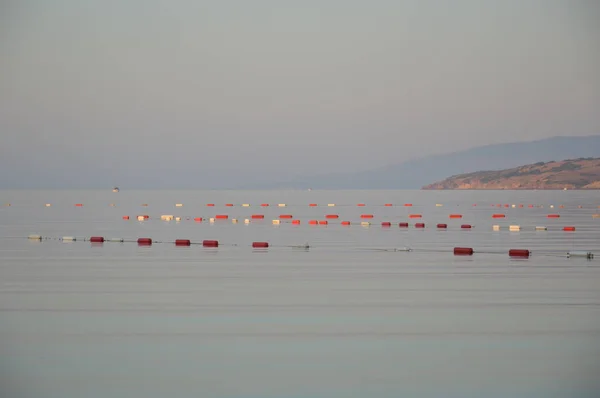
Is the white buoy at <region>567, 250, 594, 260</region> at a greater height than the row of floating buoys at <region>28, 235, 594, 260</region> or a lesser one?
lesser

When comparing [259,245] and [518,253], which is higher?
[259,245]

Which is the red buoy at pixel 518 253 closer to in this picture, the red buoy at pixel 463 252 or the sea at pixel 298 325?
the sea at pixel 298 325

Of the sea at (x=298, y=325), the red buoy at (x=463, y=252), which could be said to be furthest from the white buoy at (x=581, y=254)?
the red buoy at (x=463, y=252)

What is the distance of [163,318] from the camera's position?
2211 cm

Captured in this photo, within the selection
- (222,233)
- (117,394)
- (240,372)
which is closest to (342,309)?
(240,372)

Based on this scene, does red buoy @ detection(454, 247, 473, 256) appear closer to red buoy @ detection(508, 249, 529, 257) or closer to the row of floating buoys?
the row of floating buoys

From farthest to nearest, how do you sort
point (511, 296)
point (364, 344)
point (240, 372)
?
point (511, 296) < point (364, 344) < point (240, 372)

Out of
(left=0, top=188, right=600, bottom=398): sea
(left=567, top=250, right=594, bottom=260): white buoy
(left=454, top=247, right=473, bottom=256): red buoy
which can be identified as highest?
(left=454, top=247, right=473, bottom=256): red buoy

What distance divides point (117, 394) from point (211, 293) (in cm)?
1181

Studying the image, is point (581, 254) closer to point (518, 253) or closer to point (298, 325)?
point (518, 253)

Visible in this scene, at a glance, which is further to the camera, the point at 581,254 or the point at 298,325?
the point at 581,254

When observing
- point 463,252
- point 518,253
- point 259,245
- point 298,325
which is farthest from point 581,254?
point 298,325

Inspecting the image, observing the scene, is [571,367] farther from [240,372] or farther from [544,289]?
[544,289]

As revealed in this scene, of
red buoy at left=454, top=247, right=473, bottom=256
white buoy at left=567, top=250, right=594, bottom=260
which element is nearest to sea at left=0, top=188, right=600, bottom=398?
white buoy at left=567, top=250, right=594, bottom=260
